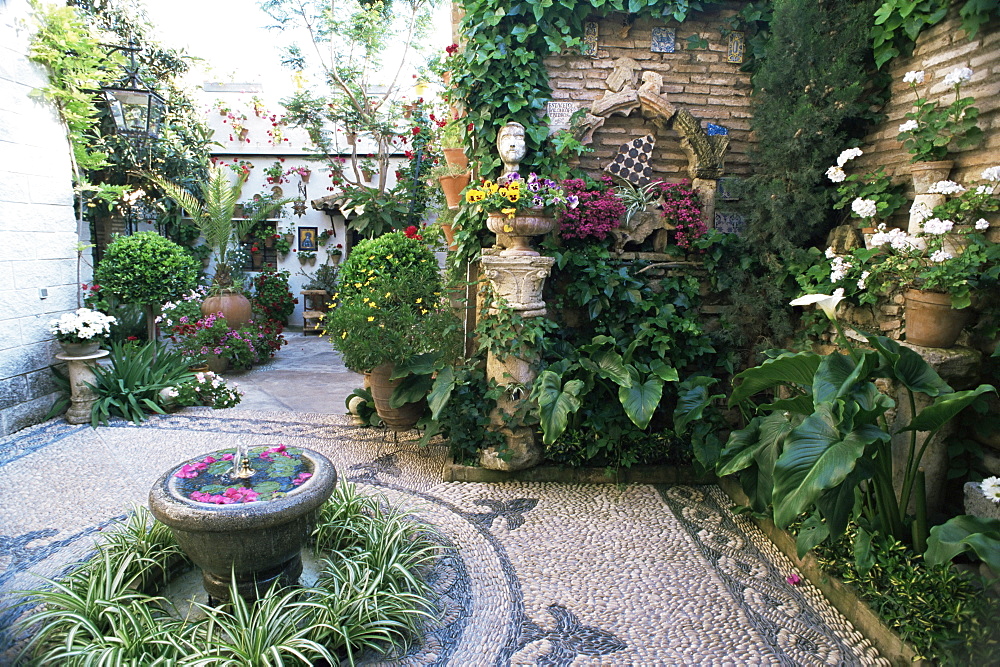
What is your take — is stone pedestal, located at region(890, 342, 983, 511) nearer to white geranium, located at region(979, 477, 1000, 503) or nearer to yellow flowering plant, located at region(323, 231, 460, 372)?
white geranium, located at region(979, 477, 1000, 503)

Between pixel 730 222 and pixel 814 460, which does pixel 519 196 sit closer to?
pixel 730 222

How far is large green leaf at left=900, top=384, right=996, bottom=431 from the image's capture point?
2.33 meters

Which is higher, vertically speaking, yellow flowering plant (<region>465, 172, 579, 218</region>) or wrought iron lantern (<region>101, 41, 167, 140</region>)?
wrought iron lantern (<region>101, 41, 167, 140</region>)

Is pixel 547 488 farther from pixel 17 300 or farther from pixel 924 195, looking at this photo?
pixel 17 300

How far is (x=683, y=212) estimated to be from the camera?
4277 mm

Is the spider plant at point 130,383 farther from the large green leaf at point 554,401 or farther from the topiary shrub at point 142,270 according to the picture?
the large green leaf at point 554,401

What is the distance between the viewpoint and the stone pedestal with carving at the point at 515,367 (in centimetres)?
398

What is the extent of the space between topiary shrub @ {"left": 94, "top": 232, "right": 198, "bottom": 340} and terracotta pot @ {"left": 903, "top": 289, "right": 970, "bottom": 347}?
660 cm

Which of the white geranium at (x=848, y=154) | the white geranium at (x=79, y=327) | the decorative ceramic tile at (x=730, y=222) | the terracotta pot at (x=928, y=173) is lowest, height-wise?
the white geranium at (x=79, y=327)

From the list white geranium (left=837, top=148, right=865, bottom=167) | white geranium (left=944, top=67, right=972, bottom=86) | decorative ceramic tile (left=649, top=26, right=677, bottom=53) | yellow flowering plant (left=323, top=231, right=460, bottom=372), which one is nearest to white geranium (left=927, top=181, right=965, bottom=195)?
white geranium (left=944, top=67, right=972, bottom=86)

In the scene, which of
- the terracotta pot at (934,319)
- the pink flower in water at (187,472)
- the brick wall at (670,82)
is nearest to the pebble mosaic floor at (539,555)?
the pink flower in water at (187,472)

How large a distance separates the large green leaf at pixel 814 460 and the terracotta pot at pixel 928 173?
153 cm

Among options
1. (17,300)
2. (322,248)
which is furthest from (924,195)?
(322,248)

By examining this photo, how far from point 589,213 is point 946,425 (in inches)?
93.2
